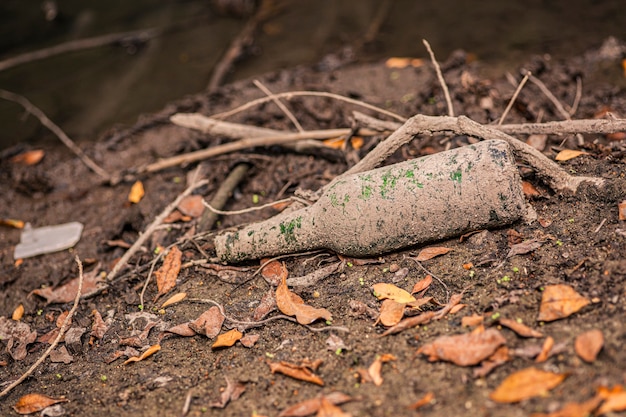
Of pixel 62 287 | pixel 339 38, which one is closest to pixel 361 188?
pixel 62 287

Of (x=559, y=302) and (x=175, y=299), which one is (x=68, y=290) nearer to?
(x=175, y=299)

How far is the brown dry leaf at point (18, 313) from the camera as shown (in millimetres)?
3432

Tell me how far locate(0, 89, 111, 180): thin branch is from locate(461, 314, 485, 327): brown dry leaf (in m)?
3.34

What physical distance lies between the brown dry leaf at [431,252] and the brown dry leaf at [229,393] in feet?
3.66

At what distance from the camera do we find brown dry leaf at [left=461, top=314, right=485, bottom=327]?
2.37m

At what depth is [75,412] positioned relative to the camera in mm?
2545

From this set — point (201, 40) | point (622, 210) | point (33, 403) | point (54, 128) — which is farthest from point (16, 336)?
point (201, 40)

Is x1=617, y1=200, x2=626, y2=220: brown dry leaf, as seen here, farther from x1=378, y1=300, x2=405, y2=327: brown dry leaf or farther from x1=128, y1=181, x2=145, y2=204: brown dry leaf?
x1=128, y1=181, x2=145, y2=204: brown dry leaf

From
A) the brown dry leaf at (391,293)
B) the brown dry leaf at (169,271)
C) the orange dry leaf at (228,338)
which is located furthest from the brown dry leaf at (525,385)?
the brown dry leaf at (169,271)

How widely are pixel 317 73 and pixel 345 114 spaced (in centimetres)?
118

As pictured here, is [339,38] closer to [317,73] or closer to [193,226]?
[317,73]

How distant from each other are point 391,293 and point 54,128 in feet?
13.8

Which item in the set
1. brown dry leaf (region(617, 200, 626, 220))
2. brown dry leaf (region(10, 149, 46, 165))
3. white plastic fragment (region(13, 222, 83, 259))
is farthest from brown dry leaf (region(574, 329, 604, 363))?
brown dry leaf (region(10, 149, 46, 165))

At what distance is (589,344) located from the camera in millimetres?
2068
